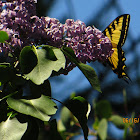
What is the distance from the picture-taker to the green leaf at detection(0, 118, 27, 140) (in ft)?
2.50

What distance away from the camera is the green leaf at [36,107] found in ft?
2.48

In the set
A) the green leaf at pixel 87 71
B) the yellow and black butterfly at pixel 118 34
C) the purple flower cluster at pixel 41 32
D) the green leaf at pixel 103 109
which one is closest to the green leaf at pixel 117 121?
the green leaf at pixel 103 109

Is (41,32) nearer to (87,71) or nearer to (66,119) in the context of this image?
(87,71)

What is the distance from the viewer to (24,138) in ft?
2.68

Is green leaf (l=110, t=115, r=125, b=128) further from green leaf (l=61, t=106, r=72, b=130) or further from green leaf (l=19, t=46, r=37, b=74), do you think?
green leaf (l=19, t=46, r=37, b=74)

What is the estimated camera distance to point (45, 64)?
0.80 meters

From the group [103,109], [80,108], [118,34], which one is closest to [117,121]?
[103,109]

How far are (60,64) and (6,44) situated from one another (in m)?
0.17

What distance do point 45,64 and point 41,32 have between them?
0.11 meters

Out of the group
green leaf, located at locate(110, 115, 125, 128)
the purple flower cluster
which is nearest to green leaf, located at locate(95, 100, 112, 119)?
green leaf, located at locate(110, 115, 125, 128)

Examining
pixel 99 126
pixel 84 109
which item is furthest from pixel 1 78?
pixel 99 126

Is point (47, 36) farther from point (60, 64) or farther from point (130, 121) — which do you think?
point (130, 121)

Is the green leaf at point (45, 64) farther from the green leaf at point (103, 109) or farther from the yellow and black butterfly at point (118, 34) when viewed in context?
the green leaf at point (103, 109)

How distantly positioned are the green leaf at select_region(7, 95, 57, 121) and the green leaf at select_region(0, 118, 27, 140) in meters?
0.04
